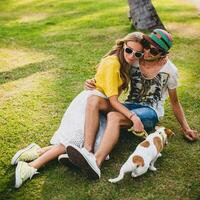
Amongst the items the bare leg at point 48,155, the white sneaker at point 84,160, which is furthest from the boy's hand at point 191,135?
the bare leg at point 48,155

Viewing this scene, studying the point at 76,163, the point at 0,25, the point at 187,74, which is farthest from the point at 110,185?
the point at 0,25

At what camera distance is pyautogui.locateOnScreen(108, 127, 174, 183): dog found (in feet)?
13.4

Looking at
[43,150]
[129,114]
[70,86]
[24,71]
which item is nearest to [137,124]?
[129,114]

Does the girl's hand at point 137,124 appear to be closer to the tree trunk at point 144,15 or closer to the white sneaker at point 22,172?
the white sneaker at point 22,172

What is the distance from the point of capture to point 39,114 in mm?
5727

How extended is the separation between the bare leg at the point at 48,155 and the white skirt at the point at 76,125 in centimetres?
A: 6

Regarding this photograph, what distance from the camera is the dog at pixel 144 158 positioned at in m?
4.07

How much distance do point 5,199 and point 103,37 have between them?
5.87 m

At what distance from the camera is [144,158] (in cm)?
412

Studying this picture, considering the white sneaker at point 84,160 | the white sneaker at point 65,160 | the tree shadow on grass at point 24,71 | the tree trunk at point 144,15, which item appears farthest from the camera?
the tree trunk at point 144,15

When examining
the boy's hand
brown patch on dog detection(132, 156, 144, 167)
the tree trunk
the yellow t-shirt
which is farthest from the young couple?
the tree trunk

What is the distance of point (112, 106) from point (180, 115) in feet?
2.81

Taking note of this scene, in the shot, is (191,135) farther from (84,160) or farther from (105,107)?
(84,160)

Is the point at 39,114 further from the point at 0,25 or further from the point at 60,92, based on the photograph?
the point at 0,25
